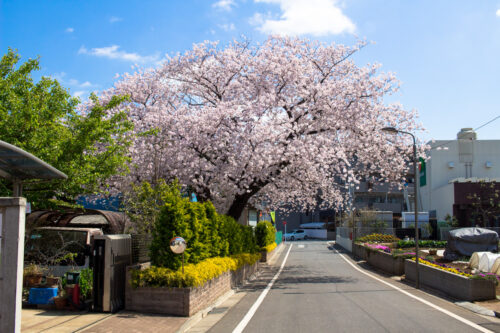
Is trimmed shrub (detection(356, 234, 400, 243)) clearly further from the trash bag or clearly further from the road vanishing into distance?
the road vanishing into distance

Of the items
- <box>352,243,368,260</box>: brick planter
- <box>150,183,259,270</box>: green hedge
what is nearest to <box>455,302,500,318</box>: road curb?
<box>150,183,259,270</box>: green hedge

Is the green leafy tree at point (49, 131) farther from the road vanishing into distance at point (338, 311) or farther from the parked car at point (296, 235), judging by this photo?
the parked car at point (296, 235)

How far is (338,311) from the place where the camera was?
1191cm

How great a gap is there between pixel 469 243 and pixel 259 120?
583 inches

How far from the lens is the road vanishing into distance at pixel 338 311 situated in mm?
9938

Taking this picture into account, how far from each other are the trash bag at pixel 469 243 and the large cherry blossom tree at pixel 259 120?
21.0 ft

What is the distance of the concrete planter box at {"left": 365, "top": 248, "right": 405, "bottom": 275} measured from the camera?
75.1 feet

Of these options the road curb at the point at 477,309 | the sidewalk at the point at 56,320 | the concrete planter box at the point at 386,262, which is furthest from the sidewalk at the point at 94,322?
the concrete planter box at the point at 386,262

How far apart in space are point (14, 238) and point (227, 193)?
15.9 meters

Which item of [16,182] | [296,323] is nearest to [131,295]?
[296,323]

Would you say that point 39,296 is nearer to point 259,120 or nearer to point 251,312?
point 251,312

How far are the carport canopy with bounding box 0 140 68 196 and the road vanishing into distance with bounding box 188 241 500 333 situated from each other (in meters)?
4.66

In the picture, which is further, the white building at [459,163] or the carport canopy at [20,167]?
the white building at [459,163]

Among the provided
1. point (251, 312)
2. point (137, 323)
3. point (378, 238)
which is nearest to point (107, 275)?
point (137, 323)
